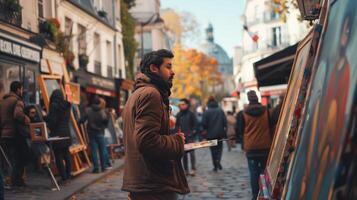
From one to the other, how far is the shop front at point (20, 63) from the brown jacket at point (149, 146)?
31.0 feet

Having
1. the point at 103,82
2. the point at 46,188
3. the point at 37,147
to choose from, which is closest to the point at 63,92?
the point at 37,147

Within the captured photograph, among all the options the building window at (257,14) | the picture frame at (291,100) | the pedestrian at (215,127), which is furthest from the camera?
the building window at (257,14)

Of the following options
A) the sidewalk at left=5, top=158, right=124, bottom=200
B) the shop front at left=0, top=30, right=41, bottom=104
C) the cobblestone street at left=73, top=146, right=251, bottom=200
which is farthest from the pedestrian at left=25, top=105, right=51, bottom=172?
the shop front at left=0, top=30, right=41, bottom=104

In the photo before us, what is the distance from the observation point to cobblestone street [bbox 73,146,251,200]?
10071 millimetres

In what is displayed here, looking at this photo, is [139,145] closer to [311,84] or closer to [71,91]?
[311,84]

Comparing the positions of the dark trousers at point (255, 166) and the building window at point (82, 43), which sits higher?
the building window at point (82, 43)

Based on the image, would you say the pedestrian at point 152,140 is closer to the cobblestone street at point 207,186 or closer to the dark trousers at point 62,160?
the cobblestone street at point 207,186

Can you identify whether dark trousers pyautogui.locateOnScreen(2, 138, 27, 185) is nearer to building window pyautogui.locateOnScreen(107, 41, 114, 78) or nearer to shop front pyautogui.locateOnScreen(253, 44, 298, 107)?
shop front pyautogui.locateOnScreen(253, 44, 298, 107)

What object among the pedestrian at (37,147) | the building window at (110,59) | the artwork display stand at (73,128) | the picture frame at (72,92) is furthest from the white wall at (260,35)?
the pedestrian at (37,147)

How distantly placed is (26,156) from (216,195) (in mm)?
3505

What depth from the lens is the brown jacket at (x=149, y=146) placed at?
12.6 feet

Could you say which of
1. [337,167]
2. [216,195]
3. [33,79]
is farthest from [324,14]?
[33,79]

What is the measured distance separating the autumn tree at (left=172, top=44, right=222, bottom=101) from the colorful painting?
6868 cm

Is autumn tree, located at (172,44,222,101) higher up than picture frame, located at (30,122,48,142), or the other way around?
autumn tree, located at (172,44,222,101)
